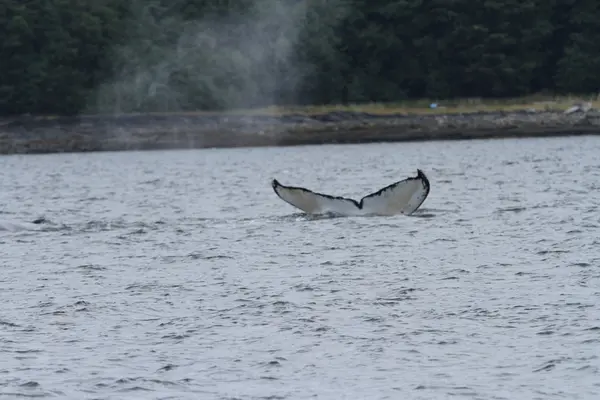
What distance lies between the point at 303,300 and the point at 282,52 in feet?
280

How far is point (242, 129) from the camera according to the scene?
9488 cm

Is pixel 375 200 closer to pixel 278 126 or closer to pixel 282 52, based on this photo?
pixel 278 126

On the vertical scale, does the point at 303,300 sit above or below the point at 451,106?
below

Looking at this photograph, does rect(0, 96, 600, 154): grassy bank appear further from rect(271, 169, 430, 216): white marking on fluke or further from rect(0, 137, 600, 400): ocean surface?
rect(271, 169, 430, 216): white marking on fluke

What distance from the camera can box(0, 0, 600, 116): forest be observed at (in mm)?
98625

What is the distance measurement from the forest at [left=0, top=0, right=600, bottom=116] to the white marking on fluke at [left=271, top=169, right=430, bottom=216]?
63.9 meters

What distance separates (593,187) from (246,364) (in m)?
28.6

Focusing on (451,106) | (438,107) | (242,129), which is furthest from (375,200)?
(451,106)

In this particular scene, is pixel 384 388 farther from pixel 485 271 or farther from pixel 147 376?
pixel 485 271

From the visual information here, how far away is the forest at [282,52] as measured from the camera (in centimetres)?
9862

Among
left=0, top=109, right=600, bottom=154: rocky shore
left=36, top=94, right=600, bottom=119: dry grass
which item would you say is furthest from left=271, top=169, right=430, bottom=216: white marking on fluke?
left=36, top=94, right=600, bottom=119: dry grass

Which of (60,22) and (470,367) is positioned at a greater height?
(60,22)

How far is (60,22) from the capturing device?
10088 cm

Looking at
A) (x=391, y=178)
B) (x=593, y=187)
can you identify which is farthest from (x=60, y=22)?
(x=593, y=187)
